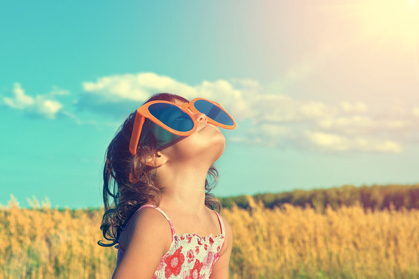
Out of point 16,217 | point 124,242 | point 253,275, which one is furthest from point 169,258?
point 16,217

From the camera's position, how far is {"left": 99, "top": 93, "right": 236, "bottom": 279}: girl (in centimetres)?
230

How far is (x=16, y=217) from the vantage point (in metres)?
8.55

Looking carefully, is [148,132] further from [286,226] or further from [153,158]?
[286,226]

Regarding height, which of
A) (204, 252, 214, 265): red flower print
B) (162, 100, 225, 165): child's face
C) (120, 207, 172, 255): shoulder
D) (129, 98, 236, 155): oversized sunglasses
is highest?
(129, 98, 236, 155): oversized sunglasses

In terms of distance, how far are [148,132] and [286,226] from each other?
18.1ft

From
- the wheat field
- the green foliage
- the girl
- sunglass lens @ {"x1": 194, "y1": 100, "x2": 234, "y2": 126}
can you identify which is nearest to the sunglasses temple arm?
the girl

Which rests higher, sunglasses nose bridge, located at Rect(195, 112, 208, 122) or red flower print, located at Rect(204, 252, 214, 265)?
sunglasses nose bridge, located at Rect(195, 112, 208, 122)

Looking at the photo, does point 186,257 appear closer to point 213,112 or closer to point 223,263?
point 223,263

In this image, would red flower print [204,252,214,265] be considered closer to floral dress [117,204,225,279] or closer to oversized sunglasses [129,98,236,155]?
floral dress [117,204,225,279]

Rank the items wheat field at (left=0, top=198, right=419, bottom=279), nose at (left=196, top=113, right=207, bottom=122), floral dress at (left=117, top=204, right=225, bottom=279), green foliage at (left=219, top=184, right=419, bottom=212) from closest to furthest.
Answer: floral dress at (left=117, top=204, right=225, bottom=279) < nose at (left=196, top=113, right=207, bottom=122) < wheat field at (left=0, top=198, right=419, bottom=279) < green foliage at (left=219, top=184, right=419, bottom=212)

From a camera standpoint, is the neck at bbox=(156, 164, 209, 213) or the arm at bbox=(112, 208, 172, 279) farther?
the neck at bbox=(156, 164, 209, 213)

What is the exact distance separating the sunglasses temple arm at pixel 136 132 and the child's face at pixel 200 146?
0.17 m

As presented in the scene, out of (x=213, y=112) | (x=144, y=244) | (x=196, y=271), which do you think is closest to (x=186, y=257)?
(x=196, y=271)

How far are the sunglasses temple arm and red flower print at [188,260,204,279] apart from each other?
76cm
